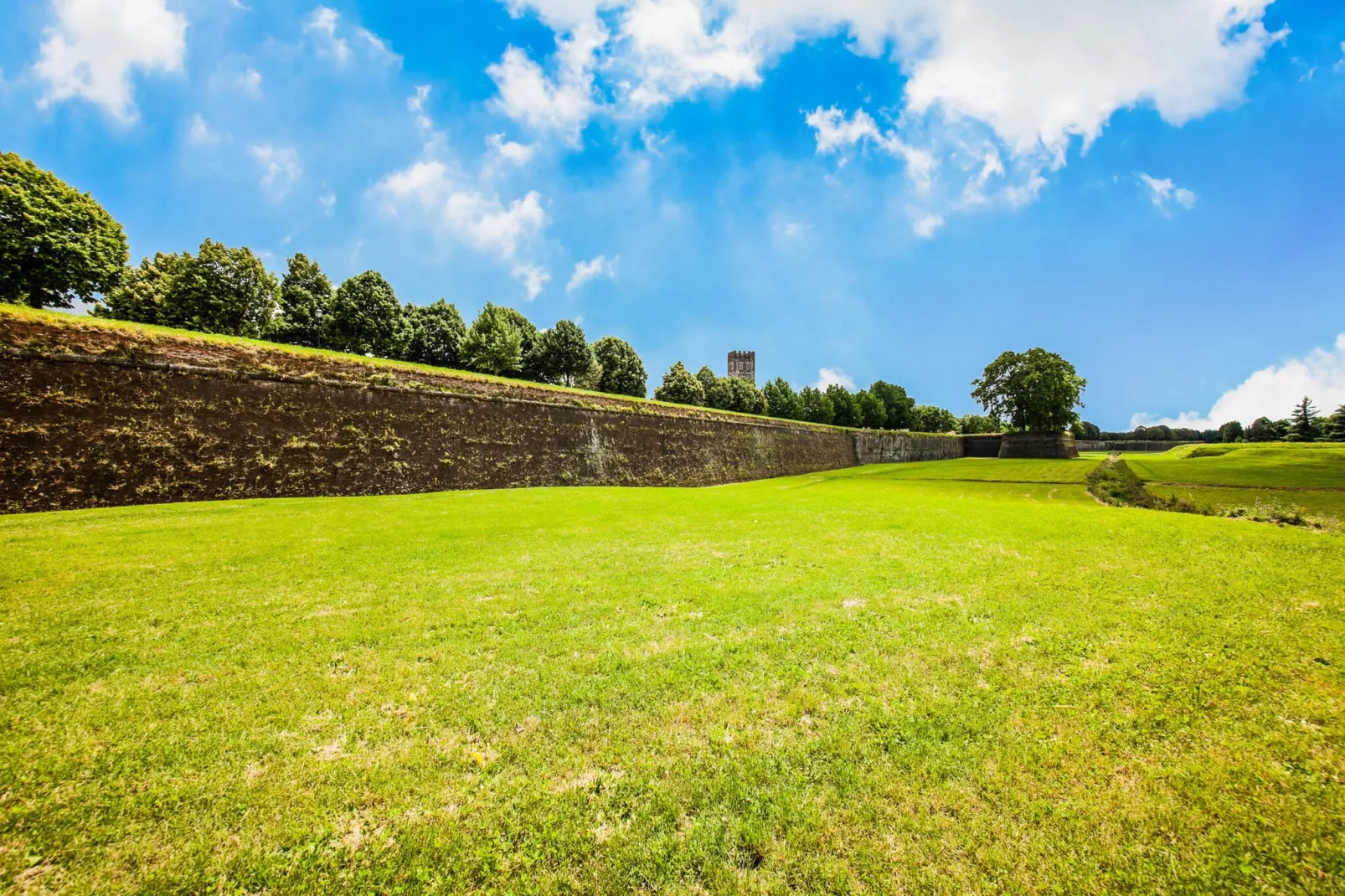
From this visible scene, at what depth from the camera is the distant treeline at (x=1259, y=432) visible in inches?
1891

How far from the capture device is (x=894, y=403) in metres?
84.6

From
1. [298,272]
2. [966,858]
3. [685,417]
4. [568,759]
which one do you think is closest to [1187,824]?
[966,858]

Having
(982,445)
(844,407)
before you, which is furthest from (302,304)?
(982,445)

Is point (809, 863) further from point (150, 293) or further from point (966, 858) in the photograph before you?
point (150, 293)

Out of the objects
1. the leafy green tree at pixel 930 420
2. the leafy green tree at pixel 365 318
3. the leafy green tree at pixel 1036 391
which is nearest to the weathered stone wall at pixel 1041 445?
the leafy green tree at pixel 1036 391

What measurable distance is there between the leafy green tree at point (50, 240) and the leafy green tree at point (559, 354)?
2860cm

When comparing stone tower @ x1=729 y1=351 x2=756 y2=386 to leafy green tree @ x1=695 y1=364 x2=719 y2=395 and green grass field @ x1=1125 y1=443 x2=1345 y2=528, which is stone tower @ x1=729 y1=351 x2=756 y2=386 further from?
green grass field @ x1=1125 y1=443 x2=1345 y2=528

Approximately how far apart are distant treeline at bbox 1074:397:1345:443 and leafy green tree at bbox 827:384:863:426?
36672mm

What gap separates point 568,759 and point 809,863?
1.68 metres

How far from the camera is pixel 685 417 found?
31.1m

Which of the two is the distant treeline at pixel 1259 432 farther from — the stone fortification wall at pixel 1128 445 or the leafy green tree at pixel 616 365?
the leafy green tree at pixel 616 365

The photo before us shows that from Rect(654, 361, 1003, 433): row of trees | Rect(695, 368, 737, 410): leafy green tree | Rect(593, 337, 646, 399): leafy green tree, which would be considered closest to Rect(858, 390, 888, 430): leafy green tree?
Rect(654, 361, 1003, 433): row of trees

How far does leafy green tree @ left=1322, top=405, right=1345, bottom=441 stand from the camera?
46281mm

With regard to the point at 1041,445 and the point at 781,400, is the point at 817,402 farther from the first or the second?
the point at 1041,445
